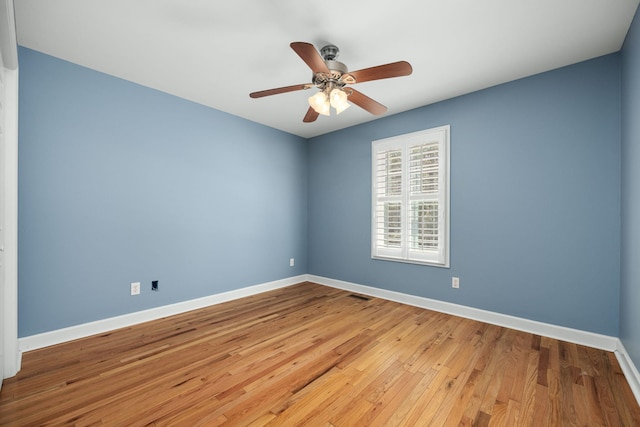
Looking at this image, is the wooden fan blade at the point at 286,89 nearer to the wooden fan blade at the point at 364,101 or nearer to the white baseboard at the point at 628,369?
the wooden fan blade at the point at 364,101

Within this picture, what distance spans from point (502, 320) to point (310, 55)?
3094 millimetres

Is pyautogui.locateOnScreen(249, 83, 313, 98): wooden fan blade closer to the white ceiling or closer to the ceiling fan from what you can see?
the ceiling fan

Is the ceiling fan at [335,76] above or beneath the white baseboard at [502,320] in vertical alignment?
above

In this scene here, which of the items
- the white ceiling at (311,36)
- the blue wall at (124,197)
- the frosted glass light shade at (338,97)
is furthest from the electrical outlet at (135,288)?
the frosted glass light shade at (338,97)

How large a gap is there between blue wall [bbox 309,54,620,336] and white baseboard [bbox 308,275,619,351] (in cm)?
6

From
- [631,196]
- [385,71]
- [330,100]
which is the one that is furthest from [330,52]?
[631,196]

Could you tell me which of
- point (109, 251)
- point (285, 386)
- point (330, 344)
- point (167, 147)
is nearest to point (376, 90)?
point (167, 147)

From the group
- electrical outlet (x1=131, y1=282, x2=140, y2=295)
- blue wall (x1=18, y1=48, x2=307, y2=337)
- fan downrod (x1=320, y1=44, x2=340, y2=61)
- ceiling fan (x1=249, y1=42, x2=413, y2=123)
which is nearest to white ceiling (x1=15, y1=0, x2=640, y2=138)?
fan downrod (x1=320, y1=44, x2=340, y2=61)

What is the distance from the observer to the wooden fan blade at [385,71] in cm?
183

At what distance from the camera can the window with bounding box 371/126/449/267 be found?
10.9 ft

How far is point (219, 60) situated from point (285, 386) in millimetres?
2709

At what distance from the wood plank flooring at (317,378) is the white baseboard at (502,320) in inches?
3.8

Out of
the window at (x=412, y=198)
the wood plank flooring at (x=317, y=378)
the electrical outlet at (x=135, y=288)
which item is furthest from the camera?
the window at (x=412, y=198)

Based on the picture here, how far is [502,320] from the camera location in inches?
113
